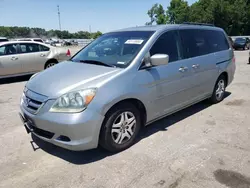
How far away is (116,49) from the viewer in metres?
4.00

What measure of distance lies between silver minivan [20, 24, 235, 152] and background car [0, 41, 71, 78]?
16.8ft

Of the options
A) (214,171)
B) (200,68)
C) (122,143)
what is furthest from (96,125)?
(200,68)

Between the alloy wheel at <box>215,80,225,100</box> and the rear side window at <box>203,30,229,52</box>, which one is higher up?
the rear side window at <box>203,30,229,52</box>

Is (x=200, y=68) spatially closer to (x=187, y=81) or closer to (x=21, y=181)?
(x=187, y=81)

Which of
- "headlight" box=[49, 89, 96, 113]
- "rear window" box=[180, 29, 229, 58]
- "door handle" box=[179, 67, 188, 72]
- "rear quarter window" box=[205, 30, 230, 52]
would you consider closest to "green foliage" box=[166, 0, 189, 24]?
"rear quarter window" box=[205, 30, 230, 52]

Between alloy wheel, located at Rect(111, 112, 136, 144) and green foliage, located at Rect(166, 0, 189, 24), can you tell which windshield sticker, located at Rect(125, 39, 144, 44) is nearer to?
alloy wheel, located at Rect(111, 112, 136, 144)

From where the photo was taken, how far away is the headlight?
3.02 metres

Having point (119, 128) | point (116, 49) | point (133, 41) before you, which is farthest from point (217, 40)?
point (119, 128)

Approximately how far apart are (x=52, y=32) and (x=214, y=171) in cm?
11668

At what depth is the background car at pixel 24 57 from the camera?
856cm

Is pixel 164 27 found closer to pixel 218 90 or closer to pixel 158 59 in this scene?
pixel 158 59

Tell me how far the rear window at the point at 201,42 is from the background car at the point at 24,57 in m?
6.30

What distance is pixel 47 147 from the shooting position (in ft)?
12.2

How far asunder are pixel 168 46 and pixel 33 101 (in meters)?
2.28
